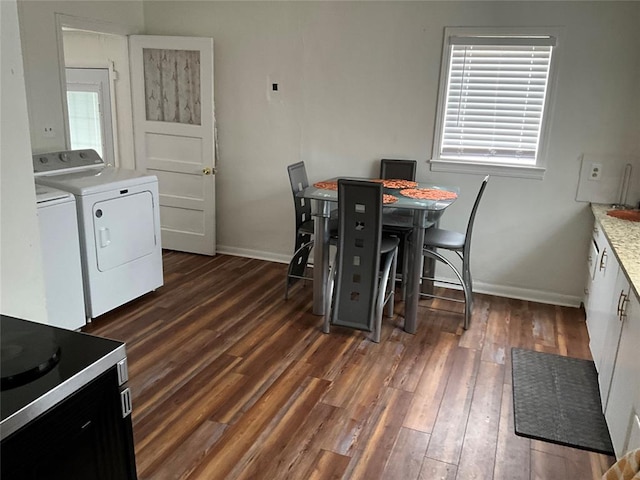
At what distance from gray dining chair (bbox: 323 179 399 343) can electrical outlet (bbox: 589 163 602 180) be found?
62.6 inches

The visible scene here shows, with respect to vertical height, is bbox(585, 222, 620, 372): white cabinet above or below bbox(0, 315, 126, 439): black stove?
below

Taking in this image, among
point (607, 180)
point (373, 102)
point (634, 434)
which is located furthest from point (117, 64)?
point (634, 434)

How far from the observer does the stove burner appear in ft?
3.69

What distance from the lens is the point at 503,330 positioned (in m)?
3.54

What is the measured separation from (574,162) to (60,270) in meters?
3.61

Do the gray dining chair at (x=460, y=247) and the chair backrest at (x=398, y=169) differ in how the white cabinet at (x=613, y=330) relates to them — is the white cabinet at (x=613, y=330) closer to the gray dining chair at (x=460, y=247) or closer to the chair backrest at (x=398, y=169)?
the gray dining chair at (x=460, y=247)

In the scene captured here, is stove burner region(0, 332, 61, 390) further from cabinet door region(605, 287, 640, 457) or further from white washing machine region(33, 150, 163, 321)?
white washing machine region(33, 150, 163, 321)

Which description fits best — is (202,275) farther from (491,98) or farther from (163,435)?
(491,98)

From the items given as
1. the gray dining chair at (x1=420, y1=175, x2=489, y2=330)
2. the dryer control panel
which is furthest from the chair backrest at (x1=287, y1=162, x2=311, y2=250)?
the dryer control panel

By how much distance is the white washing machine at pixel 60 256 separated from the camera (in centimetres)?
293

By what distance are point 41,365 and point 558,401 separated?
8.24 ft

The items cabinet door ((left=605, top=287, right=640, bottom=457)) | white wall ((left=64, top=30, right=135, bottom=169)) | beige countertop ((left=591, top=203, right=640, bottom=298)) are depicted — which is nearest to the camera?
cabinet door ((left=605, top=287, right=640, bottom=457))

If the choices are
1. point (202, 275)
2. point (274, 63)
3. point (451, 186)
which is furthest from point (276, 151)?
point (451, 186)

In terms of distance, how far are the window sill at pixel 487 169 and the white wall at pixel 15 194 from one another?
122 inches
